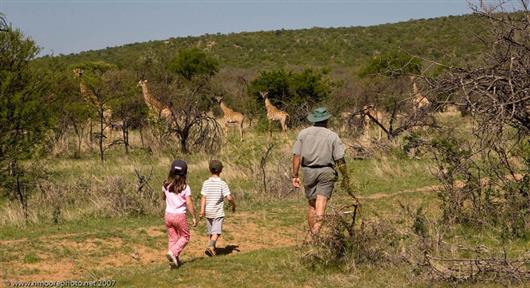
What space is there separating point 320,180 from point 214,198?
1534 mm

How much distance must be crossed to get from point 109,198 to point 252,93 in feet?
61.6

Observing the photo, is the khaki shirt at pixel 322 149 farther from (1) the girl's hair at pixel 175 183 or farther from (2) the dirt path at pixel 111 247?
(2) the dirt path at pixel 111 247

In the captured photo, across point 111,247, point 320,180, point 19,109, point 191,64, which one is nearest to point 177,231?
point 320,180

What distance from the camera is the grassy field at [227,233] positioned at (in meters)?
7.95

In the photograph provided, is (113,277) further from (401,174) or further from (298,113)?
(298,113)

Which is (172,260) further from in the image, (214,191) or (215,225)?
(214,191)

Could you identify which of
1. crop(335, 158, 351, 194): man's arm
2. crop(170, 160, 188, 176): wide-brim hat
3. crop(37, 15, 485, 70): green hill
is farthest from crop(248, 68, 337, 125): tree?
crop(37, 15, 485, 70): green hill

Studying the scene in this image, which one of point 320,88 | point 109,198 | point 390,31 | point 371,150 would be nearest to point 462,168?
point 109,198

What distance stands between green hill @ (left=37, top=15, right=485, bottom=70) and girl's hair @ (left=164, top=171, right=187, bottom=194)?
2033 inches

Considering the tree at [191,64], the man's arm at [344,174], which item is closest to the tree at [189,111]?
the tree at [191,64]

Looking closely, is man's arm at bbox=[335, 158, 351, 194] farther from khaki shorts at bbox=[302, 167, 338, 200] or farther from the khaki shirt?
khaki shorts at bbox=[302, 167, 338, 200]

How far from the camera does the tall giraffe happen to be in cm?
2381

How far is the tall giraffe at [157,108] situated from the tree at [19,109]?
21.7 feet

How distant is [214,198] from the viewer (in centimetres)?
945
